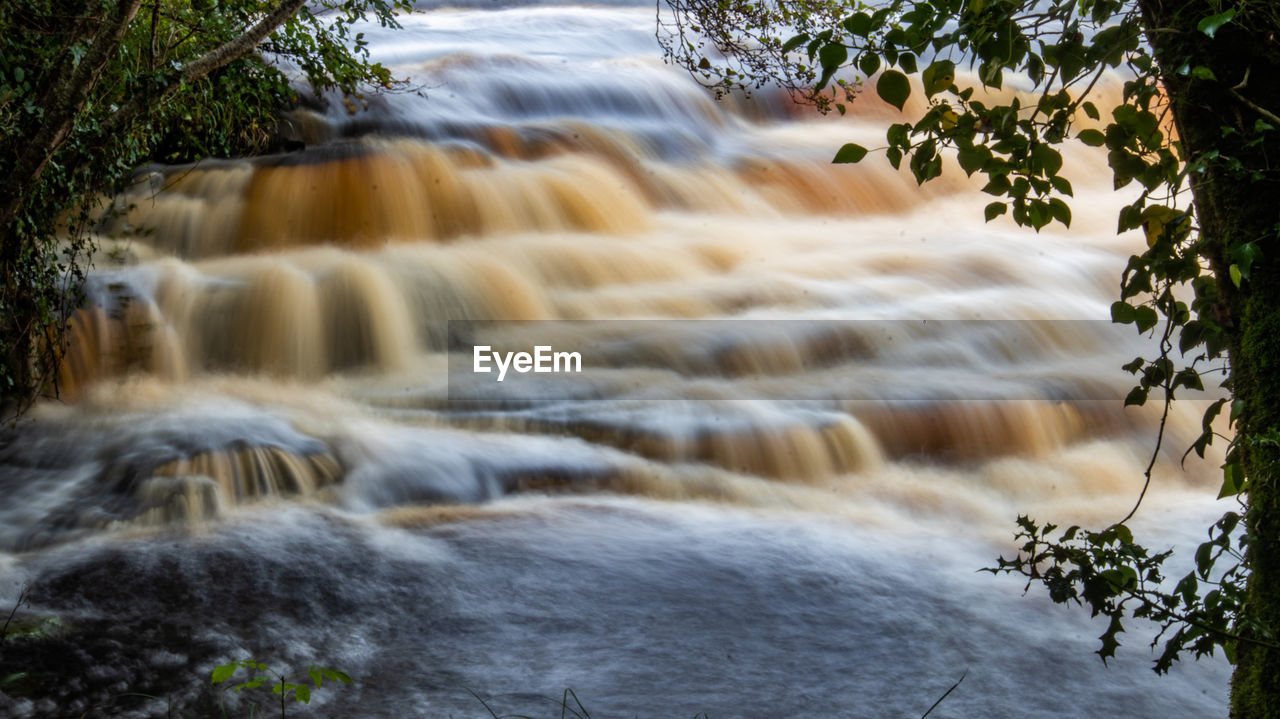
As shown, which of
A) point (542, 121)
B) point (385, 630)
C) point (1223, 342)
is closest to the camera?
point (1223, 342)

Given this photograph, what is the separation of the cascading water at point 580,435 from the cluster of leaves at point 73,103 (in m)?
0.64

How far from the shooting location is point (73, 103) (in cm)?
375

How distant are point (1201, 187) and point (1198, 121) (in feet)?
0.35

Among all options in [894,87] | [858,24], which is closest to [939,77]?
[894,87]

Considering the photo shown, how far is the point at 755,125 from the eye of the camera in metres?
10.7

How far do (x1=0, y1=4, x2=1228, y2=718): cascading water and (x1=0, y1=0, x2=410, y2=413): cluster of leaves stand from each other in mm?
643

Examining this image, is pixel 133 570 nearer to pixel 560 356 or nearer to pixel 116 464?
pixel 116 464

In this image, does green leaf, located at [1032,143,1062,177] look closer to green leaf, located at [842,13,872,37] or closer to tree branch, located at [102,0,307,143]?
green leaf, located at [842,13,872,37]

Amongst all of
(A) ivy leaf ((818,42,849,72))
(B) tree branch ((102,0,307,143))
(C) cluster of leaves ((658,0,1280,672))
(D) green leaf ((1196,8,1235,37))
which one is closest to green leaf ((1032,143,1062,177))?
(C) cluster of leaves ((658,0,1280,672))

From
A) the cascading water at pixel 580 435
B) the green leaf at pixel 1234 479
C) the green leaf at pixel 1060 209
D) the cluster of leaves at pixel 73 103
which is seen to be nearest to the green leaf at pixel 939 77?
the green leaf at pixel 1060 209

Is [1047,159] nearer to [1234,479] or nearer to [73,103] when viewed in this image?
[1234,479]

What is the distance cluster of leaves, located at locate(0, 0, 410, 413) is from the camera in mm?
3873

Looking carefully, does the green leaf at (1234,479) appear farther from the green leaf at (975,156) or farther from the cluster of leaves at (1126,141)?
the green leaf at (975,156)

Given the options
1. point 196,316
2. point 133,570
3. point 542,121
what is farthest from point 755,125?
point 133,570
